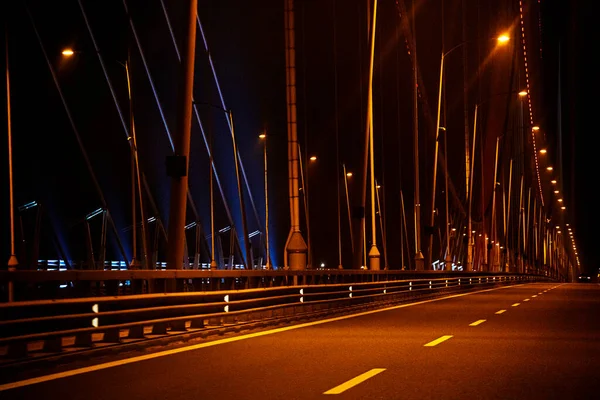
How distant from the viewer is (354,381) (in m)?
9.68

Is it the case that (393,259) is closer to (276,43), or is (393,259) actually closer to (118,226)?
(276,43)

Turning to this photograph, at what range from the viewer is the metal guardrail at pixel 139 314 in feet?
34.7

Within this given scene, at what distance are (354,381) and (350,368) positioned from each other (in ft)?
3.75

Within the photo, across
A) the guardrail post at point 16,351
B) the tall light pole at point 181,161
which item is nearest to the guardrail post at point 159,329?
the tall light pole at point 181,161

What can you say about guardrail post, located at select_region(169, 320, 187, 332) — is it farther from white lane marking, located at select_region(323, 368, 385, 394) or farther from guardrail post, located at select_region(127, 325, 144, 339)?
white lane marking, located at select_region(323, 368, 385, 394)

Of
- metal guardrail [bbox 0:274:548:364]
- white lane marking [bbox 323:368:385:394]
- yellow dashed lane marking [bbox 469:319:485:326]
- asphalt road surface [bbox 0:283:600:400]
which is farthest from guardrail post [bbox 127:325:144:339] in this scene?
yellow dashed lane marking [bbox 469:319:485:326]

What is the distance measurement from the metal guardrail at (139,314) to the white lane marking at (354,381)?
3.17 m

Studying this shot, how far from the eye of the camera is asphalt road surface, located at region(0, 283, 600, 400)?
8.91 meters

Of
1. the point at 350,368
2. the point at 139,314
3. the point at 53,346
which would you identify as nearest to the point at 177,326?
the point at 139,314

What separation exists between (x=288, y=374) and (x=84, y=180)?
35.5 metres

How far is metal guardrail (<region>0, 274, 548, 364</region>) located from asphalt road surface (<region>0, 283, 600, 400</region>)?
1.45 feet

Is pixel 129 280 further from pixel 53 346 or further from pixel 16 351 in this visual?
pixel 16 351

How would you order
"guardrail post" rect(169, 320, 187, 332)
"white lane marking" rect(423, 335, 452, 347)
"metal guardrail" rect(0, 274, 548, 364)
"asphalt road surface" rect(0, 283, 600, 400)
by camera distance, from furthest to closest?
"guardrail post" rect(169, 320, 187, 332), "white lane marking" rect(423, 335, 452, 347), "metal guardrail" rect(0, 274, 548, 364), "asphalt road surface" rect(0, 283, 600, 400)

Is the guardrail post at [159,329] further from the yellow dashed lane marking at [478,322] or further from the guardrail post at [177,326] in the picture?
the yellow dashed lane marking at [478,322]
